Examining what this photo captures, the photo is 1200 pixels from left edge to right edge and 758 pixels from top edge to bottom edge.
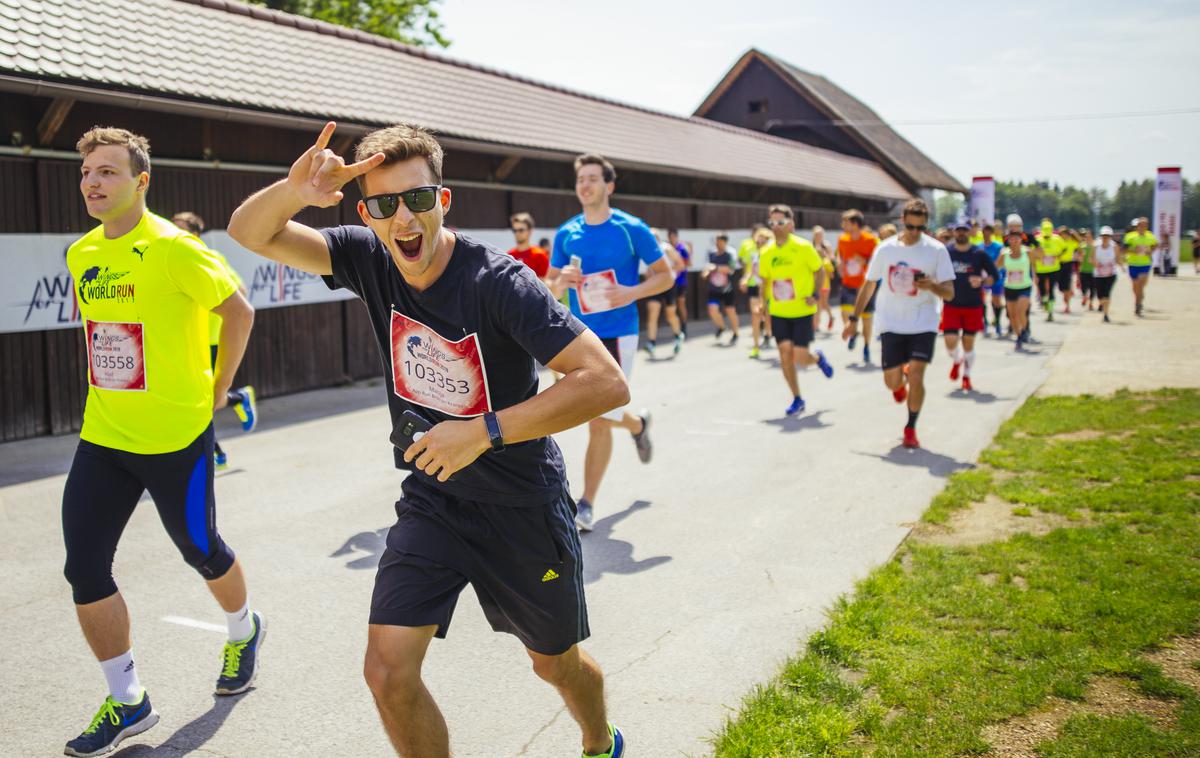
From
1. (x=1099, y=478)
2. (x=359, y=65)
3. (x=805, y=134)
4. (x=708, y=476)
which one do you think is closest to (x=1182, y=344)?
(x=1099, y=478)

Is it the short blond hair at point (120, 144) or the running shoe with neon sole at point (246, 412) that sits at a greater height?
the short blond hair at point (120, 144)

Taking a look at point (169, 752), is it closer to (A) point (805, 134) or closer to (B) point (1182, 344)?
(B) point (1182, 344)

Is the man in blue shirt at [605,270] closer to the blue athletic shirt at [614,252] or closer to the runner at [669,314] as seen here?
the blue athletic shirt at [614,252]

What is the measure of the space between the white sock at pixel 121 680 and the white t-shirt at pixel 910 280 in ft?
22.2

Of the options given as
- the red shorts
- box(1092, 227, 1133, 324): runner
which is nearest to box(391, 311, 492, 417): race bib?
the red shorts

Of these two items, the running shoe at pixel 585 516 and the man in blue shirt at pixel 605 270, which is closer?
the running shoe at pixel 585 516

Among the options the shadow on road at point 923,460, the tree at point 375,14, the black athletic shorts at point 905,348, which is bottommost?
the shadow on road at point 923,460

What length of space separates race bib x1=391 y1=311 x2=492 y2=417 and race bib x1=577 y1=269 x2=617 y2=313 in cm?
375

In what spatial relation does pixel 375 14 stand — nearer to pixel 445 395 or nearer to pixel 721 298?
pixel 721 298

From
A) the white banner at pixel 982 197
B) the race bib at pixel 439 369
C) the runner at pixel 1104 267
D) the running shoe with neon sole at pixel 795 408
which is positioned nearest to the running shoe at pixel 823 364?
the running shoe with neon sole at pixel 795 408

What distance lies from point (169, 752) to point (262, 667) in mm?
765

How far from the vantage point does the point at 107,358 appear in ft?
12.4

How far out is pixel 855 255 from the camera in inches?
586

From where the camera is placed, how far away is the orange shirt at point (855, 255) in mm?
14805
